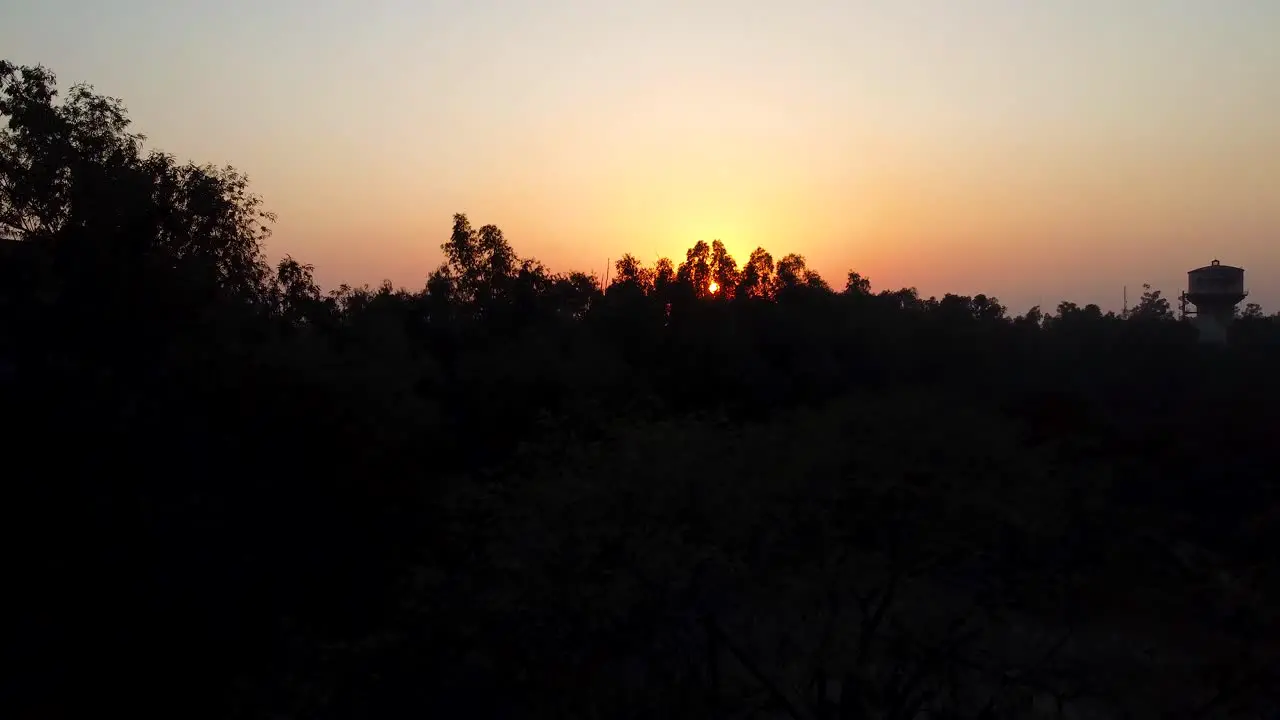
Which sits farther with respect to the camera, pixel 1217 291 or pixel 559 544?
pixel 1217 291

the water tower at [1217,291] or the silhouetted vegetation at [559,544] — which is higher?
the water tower at [1217,291]

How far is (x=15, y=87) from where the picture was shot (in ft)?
88.4

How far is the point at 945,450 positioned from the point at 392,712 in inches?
286

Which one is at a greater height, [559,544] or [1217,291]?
[1217,291]

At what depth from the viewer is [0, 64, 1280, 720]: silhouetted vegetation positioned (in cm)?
1007

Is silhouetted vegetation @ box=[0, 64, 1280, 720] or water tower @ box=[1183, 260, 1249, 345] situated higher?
water tower @ box=[1183, 260, 1249, 345]

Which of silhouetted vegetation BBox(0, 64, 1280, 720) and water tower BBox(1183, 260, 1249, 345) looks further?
water tower BBox(1183, 260, 1249, 345)

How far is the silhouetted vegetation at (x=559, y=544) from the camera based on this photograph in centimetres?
1007

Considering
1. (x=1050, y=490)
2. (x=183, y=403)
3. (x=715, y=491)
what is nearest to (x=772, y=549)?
(x=715, y=491)

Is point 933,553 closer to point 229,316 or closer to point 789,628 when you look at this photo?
point 789,628

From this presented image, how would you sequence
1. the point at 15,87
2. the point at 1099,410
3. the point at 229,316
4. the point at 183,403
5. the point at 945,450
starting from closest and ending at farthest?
1. the point at 945,450
2. the point at 183,403
3. the point at 229,316
4. the point at 1099,410
5. the point at 15,87

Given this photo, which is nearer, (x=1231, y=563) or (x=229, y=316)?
(x=1231, y=563)

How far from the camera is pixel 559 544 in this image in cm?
1020

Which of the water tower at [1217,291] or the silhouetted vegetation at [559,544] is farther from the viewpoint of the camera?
the water tower at [1217,291]
